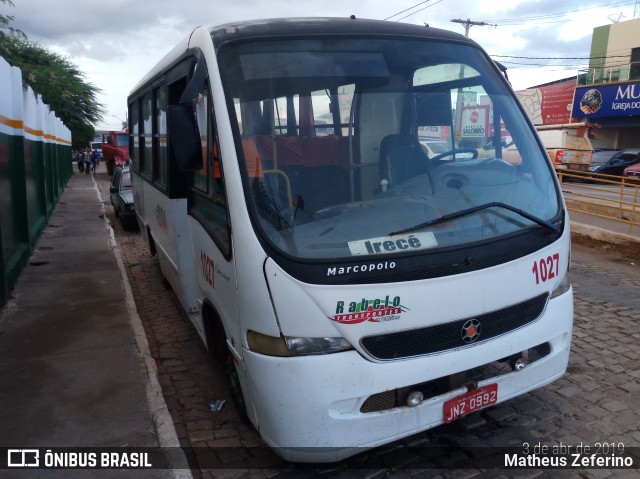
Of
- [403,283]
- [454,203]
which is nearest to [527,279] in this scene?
[454,203]

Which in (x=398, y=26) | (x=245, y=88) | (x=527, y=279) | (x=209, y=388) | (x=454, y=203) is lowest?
(x=209, y=388)

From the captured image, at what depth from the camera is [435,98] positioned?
3771 mm

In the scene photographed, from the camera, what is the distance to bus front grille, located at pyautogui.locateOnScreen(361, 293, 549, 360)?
2893 mm

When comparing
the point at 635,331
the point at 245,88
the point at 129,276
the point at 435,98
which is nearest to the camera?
the point at 245,88

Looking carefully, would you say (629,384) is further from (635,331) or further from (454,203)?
(454,203)

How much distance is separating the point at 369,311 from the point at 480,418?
5.34 feet

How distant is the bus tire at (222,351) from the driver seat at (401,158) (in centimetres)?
145

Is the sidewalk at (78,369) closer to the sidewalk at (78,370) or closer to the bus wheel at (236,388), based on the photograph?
the sidewalk at (78,370)

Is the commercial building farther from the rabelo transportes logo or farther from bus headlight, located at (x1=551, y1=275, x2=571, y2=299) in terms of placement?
the rabelo transportes logo

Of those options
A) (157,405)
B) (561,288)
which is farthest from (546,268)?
(157,405)

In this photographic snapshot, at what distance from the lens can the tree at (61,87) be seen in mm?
33781

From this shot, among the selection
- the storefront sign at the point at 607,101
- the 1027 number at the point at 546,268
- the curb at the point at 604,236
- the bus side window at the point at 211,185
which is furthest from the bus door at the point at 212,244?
the storefront sign at the point at 607,101

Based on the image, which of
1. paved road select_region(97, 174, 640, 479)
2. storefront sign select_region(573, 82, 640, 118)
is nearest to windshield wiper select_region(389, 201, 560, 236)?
paved road select_region(97, 174, 640, 479)

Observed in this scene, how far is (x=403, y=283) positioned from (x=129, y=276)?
6.90 m
